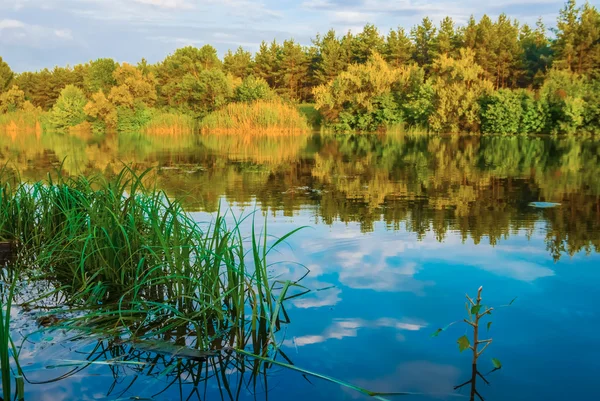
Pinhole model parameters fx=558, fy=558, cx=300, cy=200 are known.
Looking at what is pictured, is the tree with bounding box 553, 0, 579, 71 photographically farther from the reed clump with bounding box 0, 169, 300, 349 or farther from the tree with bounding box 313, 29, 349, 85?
the reed clump with bounding box 0, 169, 300, 349

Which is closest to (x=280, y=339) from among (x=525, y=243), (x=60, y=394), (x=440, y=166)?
(x=60, y=394)

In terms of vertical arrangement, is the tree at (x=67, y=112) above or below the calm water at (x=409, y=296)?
above

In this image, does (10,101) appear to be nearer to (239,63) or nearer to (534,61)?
(239,63)

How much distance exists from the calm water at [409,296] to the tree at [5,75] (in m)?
56.6

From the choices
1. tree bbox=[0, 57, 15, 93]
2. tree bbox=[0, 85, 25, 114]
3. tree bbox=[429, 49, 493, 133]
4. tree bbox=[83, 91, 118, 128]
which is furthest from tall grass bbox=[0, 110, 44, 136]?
tree bbox=[429, 49, 493, 133]

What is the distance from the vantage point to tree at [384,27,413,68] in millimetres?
50250

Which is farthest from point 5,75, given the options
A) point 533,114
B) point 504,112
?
point 533,114

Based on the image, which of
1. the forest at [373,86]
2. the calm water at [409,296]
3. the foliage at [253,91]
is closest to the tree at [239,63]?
the forest at [373,86]

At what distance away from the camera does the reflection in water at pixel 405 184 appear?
26.9 feet

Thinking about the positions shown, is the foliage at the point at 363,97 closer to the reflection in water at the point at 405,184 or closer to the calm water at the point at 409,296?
the reflection in water at the point at 405,184

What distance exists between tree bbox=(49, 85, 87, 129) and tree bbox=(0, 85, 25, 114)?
10.1 meters

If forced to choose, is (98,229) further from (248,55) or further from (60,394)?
(248,55)

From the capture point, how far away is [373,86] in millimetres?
38969

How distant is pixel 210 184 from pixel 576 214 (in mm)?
7659
